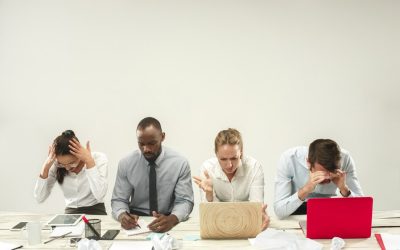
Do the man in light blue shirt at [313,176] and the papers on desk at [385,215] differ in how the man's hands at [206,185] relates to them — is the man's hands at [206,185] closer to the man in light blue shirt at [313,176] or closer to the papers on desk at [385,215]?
the man in light blue shirt at [313,176]

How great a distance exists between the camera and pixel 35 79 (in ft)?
11.8

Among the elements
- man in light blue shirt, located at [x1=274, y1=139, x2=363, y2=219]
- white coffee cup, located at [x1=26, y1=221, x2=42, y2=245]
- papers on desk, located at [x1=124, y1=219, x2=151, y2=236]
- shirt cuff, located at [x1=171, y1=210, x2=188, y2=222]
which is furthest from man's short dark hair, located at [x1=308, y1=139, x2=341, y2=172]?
white coffee cup, located at [x1=26, y1=221, x2=42, y2=245]

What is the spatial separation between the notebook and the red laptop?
25cm

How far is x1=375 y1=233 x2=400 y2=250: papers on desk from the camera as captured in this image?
1.77m

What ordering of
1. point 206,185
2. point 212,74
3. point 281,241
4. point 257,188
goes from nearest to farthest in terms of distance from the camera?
point 281,241
point 206,185
point 257,188
point 212,74

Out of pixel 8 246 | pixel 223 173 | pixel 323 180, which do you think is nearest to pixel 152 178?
pixel 223 173

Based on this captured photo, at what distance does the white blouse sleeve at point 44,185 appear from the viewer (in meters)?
Answer: 2.68

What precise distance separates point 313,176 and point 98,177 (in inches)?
52.7

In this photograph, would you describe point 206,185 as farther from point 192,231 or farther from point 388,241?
point 388,241

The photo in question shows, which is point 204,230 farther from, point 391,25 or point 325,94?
point 391,25

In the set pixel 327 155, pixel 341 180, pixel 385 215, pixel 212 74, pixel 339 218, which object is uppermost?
pixel 212 74

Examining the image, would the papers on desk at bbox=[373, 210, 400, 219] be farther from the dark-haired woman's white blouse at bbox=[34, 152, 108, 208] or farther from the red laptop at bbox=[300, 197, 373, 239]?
the dark-haired woman's white blouse at bbox=[34, 152, 108, 208]

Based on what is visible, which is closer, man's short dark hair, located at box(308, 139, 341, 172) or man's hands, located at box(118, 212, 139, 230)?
man's hands, located at box(118, 212, 139, 230)

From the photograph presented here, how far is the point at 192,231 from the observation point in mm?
2053
